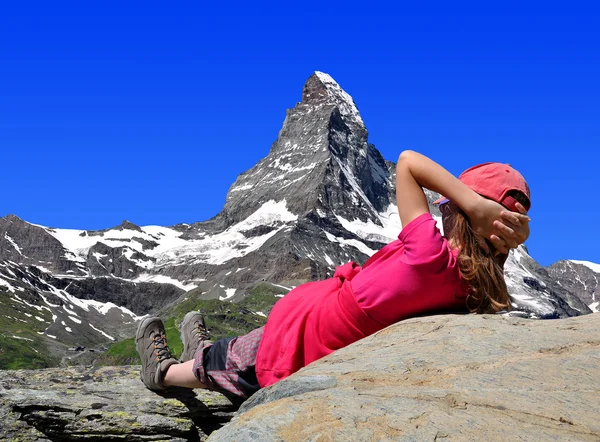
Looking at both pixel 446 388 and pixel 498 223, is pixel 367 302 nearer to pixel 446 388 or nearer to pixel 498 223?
pixel 498 223

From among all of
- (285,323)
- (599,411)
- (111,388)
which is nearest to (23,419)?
(111,388)

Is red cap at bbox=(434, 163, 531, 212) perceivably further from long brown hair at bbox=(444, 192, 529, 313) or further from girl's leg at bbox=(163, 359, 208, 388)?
girl's leg at bbox=(163, 359, 208, 388)

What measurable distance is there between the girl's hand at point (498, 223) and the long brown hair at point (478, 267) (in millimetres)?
116

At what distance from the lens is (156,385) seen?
1164 cm

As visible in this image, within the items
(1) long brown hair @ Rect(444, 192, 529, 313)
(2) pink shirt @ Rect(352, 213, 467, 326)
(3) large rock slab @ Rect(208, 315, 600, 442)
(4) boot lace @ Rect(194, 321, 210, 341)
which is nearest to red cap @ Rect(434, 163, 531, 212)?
(1) long brown hair @ Rect(444, 192, 529, 313)

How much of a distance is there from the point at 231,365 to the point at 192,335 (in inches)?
71.6

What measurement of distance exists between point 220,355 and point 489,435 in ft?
16.6

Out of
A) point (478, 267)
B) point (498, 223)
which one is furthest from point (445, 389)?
point (498, 223)

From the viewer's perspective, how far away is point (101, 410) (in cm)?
1155

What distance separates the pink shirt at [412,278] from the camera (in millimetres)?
8734

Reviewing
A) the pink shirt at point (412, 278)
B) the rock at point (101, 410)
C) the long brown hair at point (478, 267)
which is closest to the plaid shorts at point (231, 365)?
the pink shirt at point (412, 278)

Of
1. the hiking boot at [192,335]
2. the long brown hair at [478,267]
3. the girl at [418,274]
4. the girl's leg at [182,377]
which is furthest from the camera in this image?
the hiking boot at [192,335]

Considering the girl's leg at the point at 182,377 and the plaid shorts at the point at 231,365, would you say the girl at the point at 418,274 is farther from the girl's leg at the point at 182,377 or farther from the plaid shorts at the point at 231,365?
the girl's leg at the point at 182,377

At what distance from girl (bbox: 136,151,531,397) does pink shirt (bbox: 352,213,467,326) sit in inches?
0.5
